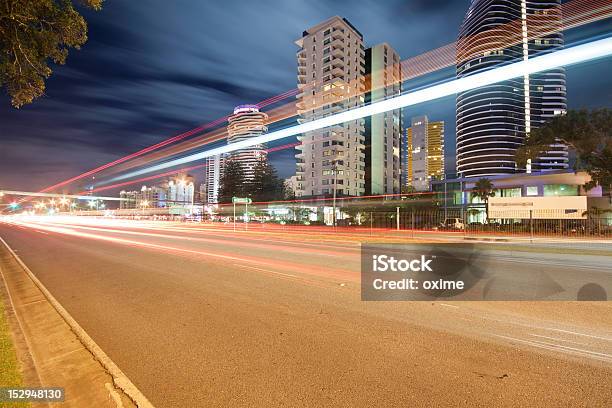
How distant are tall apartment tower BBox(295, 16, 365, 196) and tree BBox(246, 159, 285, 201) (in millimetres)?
12241

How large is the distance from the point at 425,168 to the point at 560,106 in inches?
2621

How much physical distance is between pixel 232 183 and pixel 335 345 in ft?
224

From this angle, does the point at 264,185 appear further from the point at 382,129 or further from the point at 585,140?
the point at 585,140

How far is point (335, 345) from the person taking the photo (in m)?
4.67

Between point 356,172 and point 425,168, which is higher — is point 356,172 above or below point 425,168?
below

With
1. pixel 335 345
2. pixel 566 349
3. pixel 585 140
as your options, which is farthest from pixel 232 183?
pixel 566 349

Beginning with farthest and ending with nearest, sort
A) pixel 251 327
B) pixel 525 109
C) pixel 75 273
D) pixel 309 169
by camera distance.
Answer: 1. pixel 525 109
2. pixel 309 169
3. pixel 75 273
4. pixel 251 327

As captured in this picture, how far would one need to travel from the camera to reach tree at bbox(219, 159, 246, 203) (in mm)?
69825

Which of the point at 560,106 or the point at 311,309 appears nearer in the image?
the point at 311,309

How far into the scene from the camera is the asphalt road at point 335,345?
3.44 m

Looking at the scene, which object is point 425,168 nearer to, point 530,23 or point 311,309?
point 530,23

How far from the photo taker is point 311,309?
251 inches

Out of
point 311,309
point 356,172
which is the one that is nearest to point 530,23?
point 356,172

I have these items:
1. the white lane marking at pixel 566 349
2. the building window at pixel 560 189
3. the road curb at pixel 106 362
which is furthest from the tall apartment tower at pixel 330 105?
the white lane marking at pixel 566 349
